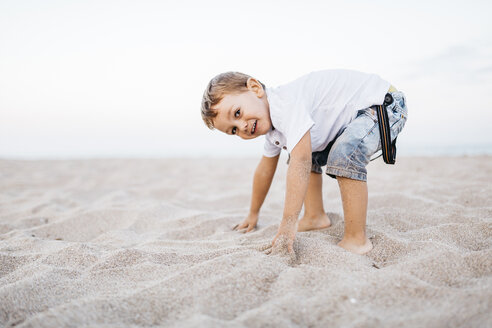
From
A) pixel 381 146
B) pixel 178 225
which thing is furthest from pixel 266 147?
pixel 178 225

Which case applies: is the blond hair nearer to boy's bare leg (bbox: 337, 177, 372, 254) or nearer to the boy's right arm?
the boy's right arm

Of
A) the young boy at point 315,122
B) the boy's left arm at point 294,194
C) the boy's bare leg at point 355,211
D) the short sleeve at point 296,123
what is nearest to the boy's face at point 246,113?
the young boy at point 315,122

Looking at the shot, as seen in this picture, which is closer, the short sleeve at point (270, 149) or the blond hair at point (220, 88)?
the blond hair at point (220, 88)

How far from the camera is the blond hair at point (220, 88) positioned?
5.69 feet

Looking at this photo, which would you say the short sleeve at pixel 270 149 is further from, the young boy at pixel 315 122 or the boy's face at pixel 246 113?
the boy's face at pixel 246 113

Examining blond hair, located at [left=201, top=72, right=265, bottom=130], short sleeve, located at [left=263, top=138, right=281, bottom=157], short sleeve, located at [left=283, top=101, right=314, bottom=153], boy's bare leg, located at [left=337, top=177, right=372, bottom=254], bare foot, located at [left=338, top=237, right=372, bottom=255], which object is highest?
blond hair, located at [left=201, top=72, right=265, bottom=130]

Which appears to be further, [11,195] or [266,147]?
[11,195]

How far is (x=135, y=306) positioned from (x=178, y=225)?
4.28 feet

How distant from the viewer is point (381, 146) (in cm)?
173

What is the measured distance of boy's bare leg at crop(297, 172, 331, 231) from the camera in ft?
6.82

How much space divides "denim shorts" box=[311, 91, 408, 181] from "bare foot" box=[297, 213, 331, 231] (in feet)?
1.60

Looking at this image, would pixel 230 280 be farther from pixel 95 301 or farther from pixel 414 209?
pixel 414 209

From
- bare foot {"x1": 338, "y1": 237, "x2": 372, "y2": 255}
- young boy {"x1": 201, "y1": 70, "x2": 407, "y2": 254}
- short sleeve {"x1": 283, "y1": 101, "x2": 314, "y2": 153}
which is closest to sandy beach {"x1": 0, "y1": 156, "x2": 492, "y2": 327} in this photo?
bare foot {"x1": 338, "y1": 237, "x2": 372, "y2": 255}

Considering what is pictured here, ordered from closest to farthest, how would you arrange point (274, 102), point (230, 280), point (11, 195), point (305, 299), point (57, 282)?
point (305, 299)
point (230, 280)
point (57, 282)
point (274, 102)
point (11, 195)
